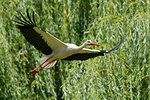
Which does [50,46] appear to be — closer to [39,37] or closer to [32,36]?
[39,37]

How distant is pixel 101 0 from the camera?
4.91 metres

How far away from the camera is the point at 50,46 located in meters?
4.64

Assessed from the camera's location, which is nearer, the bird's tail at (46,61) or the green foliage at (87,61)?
the green foliage at (87,61)

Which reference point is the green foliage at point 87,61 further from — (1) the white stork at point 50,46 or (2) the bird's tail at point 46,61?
(2) the bird's tail at point 46,61

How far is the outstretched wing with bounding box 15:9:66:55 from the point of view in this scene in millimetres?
4246

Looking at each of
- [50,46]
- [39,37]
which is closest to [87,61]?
[50,46]

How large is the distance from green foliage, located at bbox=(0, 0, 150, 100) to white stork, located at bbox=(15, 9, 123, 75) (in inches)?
6.3

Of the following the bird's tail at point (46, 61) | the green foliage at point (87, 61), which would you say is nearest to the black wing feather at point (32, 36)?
the bird's tail at point (46, 61)

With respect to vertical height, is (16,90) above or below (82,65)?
below

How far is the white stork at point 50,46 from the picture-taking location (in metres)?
4.28

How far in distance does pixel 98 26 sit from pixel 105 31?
140 millimetres

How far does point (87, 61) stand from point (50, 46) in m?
0.56

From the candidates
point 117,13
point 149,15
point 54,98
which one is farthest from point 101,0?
point 54,98

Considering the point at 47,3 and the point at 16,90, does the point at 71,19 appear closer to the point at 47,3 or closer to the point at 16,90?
the point at 47,3
